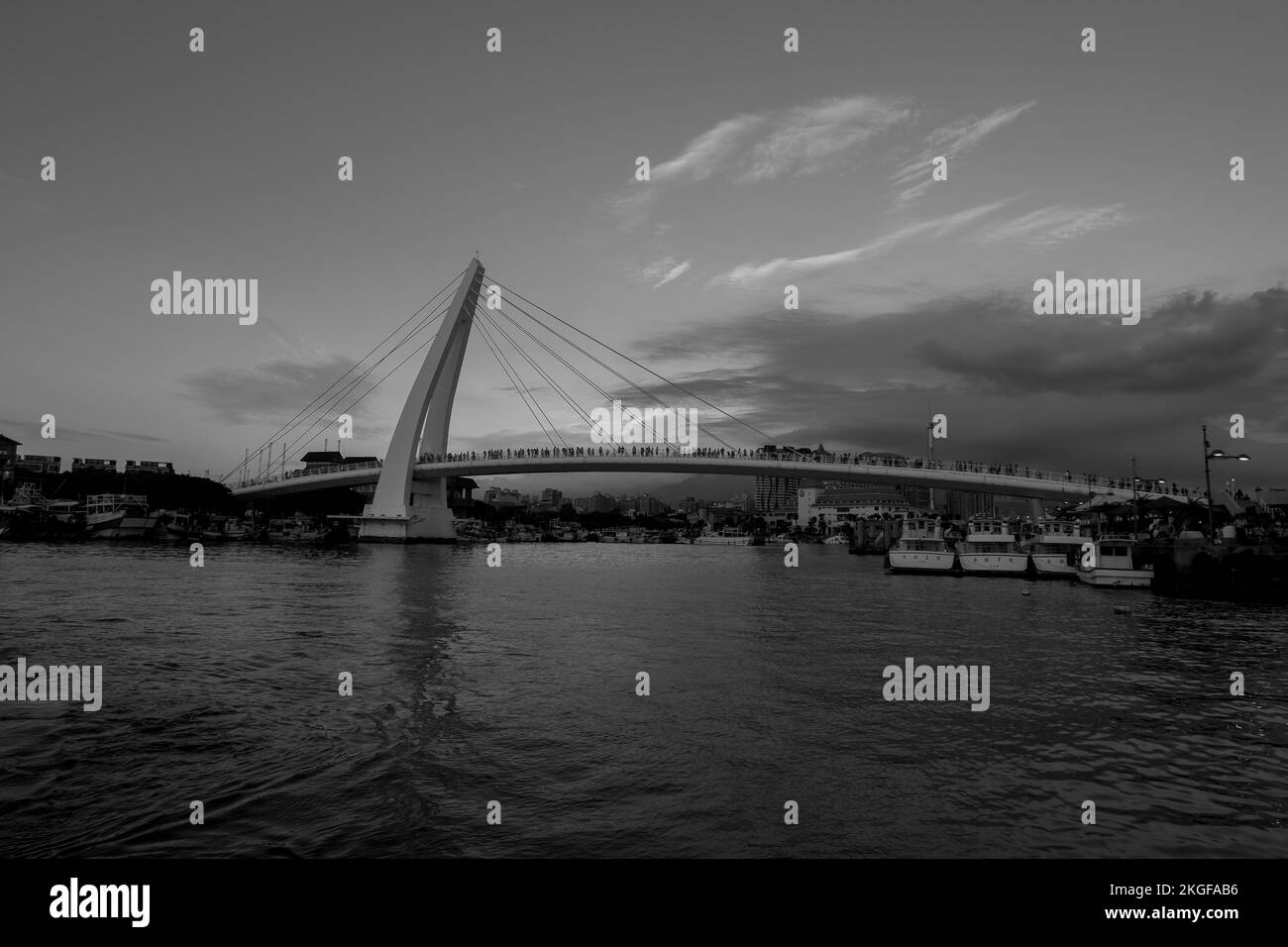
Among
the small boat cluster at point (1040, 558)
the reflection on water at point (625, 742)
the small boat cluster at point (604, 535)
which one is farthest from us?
the small boat cluster at point (604, 535)

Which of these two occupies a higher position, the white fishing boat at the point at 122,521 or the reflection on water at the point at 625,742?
the white fishing boat at the point at 122,521

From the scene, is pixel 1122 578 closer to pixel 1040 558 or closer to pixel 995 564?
pixel 1040 558

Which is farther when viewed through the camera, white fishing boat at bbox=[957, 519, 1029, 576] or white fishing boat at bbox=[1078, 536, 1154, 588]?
white fishing boat at bbox=[957, 519, 1029, 576]

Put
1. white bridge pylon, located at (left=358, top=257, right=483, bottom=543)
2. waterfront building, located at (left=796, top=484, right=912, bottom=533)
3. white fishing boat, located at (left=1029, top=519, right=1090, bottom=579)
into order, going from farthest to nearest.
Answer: waterfront building, located at (left=796, top=484, right=912, bottom=533) < white bridge pylon, located at (left=358, top=257, right=483, bottom=543) < white fishing boat, located at (left=1029, top=519, right=1090, bottom=579)

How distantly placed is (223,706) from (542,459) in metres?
56.9

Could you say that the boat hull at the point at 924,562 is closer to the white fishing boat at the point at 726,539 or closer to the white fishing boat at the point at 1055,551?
the white fishing boat at the point at 1055,551

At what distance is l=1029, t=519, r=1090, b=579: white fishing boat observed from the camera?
3475 cm

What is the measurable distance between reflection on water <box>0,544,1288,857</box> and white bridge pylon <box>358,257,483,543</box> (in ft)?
152

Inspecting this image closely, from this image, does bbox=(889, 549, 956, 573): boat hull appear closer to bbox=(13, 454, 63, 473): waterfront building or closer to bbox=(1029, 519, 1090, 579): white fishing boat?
bbox=(1029, 519, 1090, 579): white fishing boat

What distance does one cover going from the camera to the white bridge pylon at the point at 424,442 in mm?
62594
